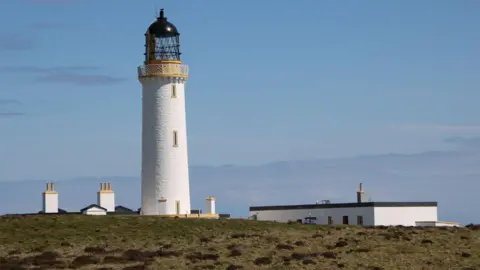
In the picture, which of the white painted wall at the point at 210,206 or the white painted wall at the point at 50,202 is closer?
the white painted wall at the point at 210,206

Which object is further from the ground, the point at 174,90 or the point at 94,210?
the point at 174,90

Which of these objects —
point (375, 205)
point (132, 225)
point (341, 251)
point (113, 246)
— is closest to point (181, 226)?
point (132, 225)

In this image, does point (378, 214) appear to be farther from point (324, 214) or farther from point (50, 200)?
point (50, 200)

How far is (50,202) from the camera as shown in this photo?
89750 mm

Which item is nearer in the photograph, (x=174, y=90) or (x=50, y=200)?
(x=174, y=90)

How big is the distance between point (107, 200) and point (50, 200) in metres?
4.69

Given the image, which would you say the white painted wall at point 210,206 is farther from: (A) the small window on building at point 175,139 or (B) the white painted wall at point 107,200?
(B) the white painted wall at point 107,200

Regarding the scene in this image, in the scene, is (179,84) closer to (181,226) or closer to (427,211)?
(181,226)

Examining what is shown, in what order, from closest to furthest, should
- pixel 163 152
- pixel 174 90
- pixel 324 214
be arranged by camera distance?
pixel 163 152 < pixel 174 90 < pixel 324 214

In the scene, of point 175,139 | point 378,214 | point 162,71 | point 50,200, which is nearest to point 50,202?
point 50,200

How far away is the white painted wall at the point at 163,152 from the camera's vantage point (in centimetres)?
7744

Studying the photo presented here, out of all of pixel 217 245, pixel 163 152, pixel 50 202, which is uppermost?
pixel 163 152

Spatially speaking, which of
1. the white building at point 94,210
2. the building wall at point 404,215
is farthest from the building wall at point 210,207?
the building wall at point 404,215

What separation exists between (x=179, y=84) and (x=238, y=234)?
16270mm
